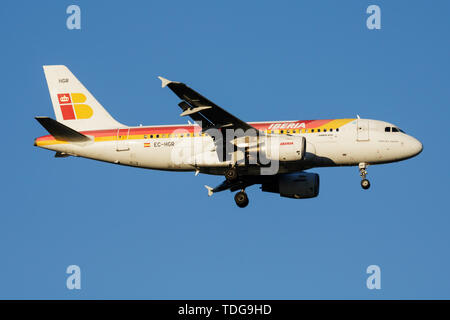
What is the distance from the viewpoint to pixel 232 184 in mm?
53938

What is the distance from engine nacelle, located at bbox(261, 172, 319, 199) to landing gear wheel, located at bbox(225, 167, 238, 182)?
4.67m

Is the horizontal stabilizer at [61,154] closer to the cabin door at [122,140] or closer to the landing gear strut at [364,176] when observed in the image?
the cabin door at [122,140]

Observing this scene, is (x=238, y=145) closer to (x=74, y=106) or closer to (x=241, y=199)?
(x=241, y=199)

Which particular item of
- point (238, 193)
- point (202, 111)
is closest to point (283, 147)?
Answer: point (202, 111)

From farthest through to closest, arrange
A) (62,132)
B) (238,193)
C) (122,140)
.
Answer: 1. (122,140)
2. (238,193)
3. (62,132)

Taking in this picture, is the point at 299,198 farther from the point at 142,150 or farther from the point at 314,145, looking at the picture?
the point at 142,150

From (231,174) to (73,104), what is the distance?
1274 centimetres

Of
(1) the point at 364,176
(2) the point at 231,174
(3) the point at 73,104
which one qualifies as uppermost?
(3) the point at 73,104

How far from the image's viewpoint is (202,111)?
48.2m

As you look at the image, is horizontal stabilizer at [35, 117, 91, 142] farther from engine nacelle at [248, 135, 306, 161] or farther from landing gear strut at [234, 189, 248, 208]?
engine nacelle at [248, 135, 306, 161]

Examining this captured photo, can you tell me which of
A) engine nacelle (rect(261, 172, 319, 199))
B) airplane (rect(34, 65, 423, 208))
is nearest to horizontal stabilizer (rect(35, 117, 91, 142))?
airplane (rect(34, 65, 423, 208))

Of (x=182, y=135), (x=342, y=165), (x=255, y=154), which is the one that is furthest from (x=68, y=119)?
(x=342, y=165)

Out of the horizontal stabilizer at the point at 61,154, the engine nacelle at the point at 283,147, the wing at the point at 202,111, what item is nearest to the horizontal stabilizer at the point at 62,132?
the horizontal stabilizer at the point at 61,154
